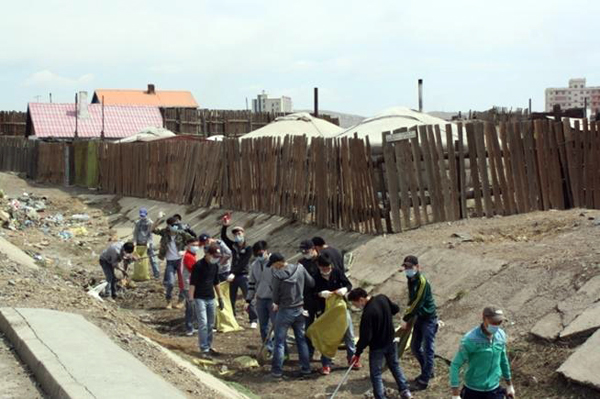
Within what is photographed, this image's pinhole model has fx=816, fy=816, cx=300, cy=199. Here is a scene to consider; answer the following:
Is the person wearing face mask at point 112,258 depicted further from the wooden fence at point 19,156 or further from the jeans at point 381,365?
the wooden fence at point 19,156

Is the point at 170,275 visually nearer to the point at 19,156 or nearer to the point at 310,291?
the point at 310,291

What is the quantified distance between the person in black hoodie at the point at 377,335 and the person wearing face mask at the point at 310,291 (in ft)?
5.52

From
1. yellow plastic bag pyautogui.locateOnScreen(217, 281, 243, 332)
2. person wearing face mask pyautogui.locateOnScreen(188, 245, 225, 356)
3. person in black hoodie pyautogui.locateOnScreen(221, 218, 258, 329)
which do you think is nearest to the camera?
person wearing face mask pyautogui.locateOnScreen(188, 245, 225, 356)

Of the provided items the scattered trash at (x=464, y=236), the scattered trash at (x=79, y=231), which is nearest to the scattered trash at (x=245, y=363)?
the scattered trash at (x=464, y=236)

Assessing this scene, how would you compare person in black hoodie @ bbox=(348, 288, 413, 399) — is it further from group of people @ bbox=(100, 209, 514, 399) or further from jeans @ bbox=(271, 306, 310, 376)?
jeans @ bbox=(271, 306, 310, 376)

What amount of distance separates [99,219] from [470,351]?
20211 mm

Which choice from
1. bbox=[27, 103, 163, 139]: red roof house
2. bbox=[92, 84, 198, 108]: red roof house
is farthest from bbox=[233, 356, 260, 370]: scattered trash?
bbox=[92, 84, 198, 108]: red roof house

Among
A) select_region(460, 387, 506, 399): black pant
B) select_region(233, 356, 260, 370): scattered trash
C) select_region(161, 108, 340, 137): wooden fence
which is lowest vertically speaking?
select_region(233, 356, 260, 370): scattered trash

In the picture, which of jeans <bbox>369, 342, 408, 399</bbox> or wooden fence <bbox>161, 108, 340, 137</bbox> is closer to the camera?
jeans <bbox>369, 342, 408, 399</bbox>

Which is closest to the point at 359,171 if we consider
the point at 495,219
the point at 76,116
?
the point at 495,219

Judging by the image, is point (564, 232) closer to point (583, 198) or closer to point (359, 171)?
point (583, 198)

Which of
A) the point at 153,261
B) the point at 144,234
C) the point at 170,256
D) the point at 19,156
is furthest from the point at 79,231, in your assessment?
the point at 19,156

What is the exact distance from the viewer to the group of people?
6.56 m

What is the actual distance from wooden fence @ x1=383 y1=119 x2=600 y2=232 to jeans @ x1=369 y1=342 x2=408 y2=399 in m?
5.68
